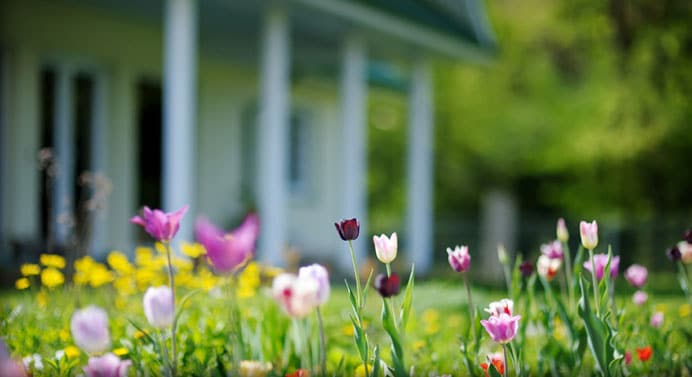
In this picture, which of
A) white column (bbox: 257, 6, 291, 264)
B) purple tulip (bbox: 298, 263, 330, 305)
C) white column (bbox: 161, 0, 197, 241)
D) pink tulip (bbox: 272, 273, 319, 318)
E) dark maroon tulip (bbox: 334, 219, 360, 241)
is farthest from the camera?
white column (bbox: 257, 6, 291, 264)

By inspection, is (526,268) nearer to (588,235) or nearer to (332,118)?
(588,235)

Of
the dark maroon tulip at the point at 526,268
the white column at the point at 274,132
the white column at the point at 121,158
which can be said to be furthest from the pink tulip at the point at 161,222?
the white column at the point at 121,158

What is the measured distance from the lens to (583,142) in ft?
49.1

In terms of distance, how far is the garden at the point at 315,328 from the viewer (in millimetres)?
2084

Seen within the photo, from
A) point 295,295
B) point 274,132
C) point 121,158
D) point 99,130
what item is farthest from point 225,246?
point 121,158

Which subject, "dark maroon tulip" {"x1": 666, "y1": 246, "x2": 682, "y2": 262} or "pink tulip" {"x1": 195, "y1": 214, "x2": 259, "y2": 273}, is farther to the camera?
"dark maroon tulip" {"x1": 666, "y1": 246, "x2": 682, "y2": 262}

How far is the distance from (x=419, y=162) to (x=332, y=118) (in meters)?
3.24

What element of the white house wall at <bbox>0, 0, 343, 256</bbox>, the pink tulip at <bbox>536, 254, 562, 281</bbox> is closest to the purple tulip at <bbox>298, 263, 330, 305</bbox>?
the pink tulip at <bbox>536, 254, 562, 281</bbox>

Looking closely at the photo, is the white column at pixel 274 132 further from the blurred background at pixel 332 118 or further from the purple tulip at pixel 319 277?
the purple tulip at pixel 319 277

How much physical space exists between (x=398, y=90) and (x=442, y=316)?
29.7 ft

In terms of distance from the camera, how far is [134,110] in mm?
10219

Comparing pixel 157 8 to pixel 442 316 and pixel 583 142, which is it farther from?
pixel 583 142

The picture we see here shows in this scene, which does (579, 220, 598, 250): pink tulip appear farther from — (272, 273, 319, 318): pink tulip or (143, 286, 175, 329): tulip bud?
(143, 286, 175, 329): tulip bud

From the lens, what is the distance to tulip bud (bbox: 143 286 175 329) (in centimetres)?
213
